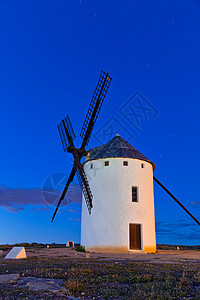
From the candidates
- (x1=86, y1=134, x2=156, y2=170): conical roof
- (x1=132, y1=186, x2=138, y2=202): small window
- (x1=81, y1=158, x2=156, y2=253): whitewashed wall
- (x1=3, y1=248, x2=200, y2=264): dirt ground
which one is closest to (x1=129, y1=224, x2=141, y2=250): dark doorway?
(x1=81, y1=158, x2=156, y2=253): whitewashed wall

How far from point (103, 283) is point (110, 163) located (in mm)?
14740

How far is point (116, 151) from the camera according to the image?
2053 cm

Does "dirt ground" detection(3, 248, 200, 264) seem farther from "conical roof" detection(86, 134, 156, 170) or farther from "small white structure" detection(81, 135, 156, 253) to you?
"conical roof" detection(86, 134, 156, 170)

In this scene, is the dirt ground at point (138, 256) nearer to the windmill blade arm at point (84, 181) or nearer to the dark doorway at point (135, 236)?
the dark doorway at point (135, 236)

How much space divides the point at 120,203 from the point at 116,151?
3.89 metres

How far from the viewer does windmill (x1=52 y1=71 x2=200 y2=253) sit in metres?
19.1

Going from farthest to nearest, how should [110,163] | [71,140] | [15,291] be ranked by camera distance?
[71,140]
[110,163]
[15,291]

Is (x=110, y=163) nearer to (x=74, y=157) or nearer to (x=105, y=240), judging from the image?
(x=74, y=157)

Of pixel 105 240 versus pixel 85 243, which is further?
pixel 85 243

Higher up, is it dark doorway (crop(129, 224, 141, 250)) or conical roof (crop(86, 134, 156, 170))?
conical roof (crop(86, 134, 156, 170))

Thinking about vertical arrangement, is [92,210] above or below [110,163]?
below

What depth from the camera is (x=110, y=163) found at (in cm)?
2023

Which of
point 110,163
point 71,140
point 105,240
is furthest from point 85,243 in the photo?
point 71,140

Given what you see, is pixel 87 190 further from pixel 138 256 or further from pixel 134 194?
pixel 138 256
